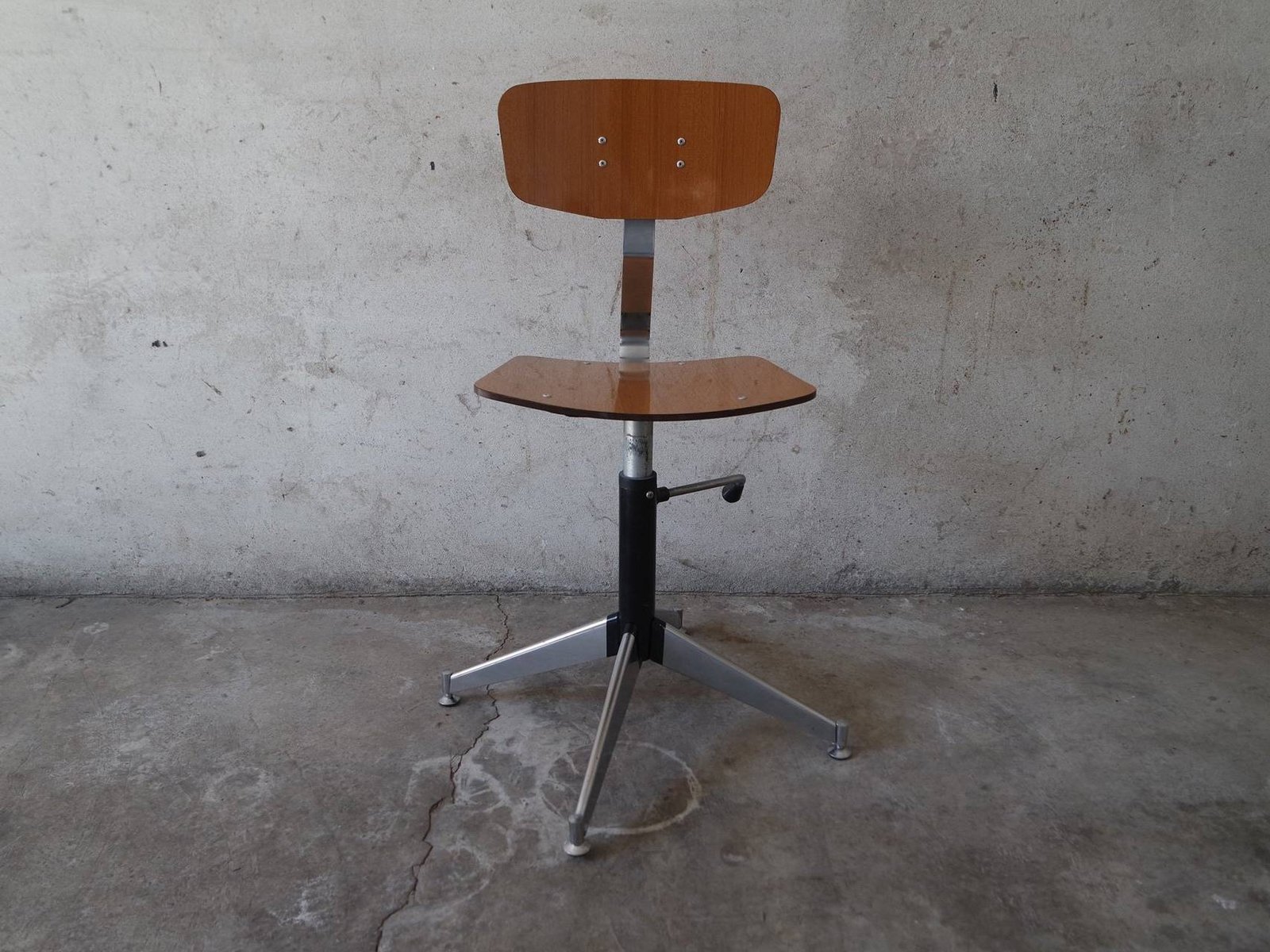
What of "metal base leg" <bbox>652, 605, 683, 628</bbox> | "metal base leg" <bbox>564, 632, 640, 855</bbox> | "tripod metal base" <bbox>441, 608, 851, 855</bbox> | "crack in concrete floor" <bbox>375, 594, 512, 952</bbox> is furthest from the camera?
"metal base leg" <bbox>652, 605, 683, 628</bbox>

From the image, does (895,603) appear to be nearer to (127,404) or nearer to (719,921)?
(719,921)

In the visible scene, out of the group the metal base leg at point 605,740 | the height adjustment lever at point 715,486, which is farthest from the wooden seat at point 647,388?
the metal base leg at point 605,740

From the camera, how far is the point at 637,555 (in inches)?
56.8

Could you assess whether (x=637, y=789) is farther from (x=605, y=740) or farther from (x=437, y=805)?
(x=437, y=805)

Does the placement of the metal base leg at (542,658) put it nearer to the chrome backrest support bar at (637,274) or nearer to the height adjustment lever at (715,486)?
the height adjustment lever at (715,486)

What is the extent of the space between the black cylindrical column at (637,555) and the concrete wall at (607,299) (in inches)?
20.3

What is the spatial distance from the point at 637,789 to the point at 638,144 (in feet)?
3.30

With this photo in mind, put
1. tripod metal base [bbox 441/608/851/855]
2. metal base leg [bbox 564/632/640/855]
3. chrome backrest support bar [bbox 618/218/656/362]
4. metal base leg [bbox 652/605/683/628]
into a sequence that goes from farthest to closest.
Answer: metal base leg [bbox 652/605/683/628]
chrome backrest support bar [bbox 618/218/656/362]
tripod metal base [bbox 441/608/851/855]
metal base leg [bbox 564/632/640/855]

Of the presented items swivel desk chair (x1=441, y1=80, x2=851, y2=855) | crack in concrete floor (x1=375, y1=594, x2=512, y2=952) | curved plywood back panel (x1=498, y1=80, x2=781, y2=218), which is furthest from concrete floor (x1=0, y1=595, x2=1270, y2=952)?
curved plywood back panel (x1=498, y1=80, x2=781, y2=218)

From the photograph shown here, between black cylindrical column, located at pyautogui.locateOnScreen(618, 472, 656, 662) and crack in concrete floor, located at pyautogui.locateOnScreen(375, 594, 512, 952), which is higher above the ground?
black cylindrical column, located at pyautogui.locateOnScreen(618, 472, 656, 662)

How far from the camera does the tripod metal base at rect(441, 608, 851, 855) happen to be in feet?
4.37

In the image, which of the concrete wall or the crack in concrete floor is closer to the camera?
the crack in concrete floor

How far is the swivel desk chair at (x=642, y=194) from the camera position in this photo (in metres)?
1.39

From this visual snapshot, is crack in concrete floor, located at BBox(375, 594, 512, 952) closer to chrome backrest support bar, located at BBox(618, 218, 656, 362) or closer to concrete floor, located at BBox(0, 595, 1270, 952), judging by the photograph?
concrete floor, located at BBox(0, 595, 1270, 952)
